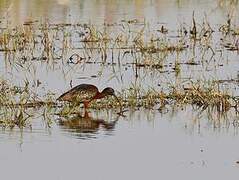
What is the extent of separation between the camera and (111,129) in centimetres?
915

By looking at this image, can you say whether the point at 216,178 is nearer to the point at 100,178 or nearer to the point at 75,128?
the point at 100,178

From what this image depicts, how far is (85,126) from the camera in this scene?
9289mm

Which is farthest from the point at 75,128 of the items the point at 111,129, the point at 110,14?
the point at 110,14

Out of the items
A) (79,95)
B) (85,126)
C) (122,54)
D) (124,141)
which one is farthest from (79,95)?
(122,54)

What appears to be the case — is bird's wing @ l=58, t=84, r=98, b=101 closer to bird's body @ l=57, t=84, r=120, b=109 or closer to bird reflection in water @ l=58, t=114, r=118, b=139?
bird's body @ l=57, t=84, r=120, b=109

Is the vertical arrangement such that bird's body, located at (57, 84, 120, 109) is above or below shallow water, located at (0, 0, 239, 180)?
above

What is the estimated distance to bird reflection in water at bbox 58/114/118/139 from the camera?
29.3 feet

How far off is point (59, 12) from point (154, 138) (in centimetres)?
1351

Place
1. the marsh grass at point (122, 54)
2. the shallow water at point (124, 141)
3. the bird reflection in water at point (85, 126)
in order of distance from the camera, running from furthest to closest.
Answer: the marsh grass at point (122, 54) < the bird reflection in water at point (85, 126) < the shallow water at point (124, 141)

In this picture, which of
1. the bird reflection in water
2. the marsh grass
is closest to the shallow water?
the bird reflection in water

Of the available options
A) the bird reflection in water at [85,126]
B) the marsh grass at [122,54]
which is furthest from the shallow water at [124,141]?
the marsh grass at [122,54]

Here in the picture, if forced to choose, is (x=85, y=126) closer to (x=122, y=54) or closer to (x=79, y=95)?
(x=79, y=95)

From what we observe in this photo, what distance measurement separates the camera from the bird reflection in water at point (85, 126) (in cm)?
892

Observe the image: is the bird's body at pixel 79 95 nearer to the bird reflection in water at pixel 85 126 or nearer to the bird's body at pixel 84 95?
the bird's body at pixel 84 95
